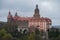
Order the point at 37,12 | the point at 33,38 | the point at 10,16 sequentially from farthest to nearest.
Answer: the point at 37,12 → the point at 10,16 → the point at 33,38

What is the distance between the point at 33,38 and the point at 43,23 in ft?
273

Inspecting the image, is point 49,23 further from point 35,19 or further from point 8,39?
point 8,39

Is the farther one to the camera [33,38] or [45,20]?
[45,20]

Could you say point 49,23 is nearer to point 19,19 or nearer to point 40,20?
point 40,20

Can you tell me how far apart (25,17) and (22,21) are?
244 inches

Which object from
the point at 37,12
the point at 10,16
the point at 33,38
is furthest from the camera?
the point at 37,12

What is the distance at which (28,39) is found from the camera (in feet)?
156

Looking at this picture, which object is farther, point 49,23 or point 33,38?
point 49,23

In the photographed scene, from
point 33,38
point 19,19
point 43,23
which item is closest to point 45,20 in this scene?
point 43,23

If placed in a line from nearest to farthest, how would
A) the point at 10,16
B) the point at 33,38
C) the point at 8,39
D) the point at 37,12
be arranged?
the point at 8,39 < the point at 33,38 < the point at 10,16 < the point at 37,12

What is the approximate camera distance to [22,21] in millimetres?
133750

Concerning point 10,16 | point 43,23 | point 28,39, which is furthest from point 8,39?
point 43,23

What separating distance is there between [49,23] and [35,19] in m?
5.98

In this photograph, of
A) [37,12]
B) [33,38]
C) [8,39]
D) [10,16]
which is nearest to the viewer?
[8,39]
